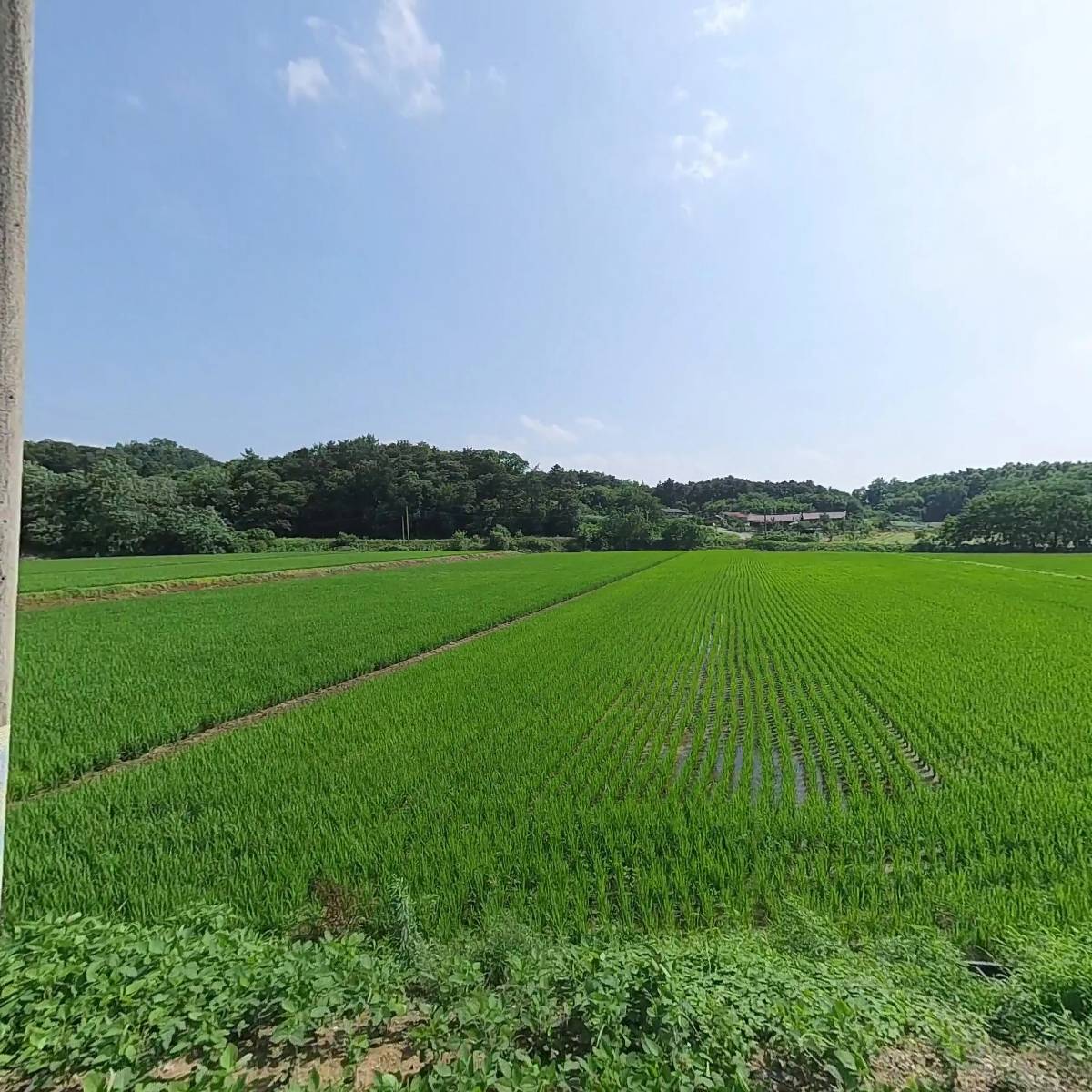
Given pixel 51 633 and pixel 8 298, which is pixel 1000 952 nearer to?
pixel 8 298

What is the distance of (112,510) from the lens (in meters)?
47.2

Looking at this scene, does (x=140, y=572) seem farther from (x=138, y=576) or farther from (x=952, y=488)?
(x=952, y=488)

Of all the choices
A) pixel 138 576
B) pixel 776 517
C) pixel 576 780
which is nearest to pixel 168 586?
pixel 138 576

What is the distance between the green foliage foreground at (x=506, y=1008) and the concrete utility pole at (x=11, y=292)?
1.25 m

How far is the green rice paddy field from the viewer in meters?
3.73

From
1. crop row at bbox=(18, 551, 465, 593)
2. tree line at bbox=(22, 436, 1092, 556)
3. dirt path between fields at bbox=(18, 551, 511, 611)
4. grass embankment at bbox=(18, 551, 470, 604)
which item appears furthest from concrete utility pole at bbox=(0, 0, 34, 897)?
tree line at bbox=(22, 436, 1092, 556)

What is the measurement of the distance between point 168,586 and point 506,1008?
91.2ft

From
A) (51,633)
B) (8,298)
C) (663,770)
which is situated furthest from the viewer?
(51,633)

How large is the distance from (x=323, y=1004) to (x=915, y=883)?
12.5 ft

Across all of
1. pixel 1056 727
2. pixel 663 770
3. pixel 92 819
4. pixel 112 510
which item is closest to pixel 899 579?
pixel 1056 727

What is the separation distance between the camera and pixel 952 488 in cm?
11156

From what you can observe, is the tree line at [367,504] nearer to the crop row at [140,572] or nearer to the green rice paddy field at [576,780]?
the crop row at [140,572]

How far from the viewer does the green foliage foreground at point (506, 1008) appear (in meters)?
2.03

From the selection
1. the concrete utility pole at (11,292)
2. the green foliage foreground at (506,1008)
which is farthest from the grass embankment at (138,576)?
the concrete utility pole at (11,292)
